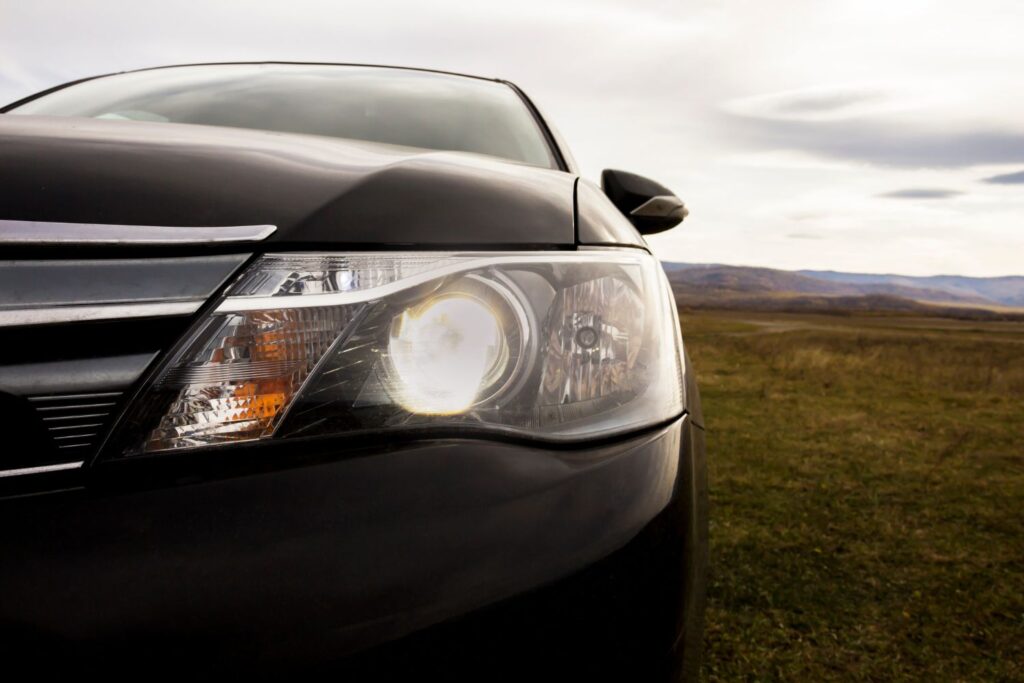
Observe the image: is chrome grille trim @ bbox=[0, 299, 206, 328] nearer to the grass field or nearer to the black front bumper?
the black front bumper

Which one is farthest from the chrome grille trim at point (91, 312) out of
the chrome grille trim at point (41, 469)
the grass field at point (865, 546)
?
the grass field at point (865, 546)

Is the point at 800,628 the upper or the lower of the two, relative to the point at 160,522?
lower

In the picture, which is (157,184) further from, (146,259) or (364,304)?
(364,304)

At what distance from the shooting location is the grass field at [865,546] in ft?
8.08

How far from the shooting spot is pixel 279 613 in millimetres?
634

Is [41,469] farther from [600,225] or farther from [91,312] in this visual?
[600,225]

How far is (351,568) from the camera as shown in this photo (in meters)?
0.66

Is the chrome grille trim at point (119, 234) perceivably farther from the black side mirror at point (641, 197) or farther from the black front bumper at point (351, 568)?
the black side mirror at point (641, 197)

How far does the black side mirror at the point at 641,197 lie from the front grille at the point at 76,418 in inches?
54.6

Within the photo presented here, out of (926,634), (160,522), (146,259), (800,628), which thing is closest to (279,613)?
(160,522)

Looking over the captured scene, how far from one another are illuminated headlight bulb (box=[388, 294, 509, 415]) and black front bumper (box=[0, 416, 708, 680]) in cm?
7

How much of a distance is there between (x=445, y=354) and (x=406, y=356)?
0.16 ft

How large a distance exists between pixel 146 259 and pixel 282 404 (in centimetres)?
21

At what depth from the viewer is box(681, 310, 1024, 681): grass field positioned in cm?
246
